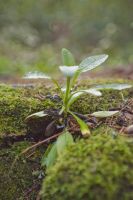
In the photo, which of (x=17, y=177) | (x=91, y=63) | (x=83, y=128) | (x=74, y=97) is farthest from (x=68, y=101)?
(x=17, y=177)

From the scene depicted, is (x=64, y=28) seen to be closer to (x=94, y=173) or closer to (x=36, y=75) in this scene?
(x=36, y=75)

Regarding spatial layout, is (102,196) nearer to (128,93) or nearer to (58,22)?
(128,93)

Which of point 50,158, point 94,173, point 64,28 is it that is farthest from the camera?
point 64,28

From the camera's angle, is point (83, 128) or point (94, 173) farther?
point (83, 128)

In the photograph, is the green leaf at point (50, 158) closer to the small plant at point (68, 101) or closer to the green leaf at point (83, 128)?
the small plant at point (68, 101)

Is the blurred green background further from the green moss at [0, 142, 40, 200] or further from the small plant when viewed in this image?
the green moss at [0, 142, 40, 200]

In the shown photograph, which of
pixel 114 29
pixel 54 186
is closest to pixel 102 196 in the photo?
pixel 54 186
